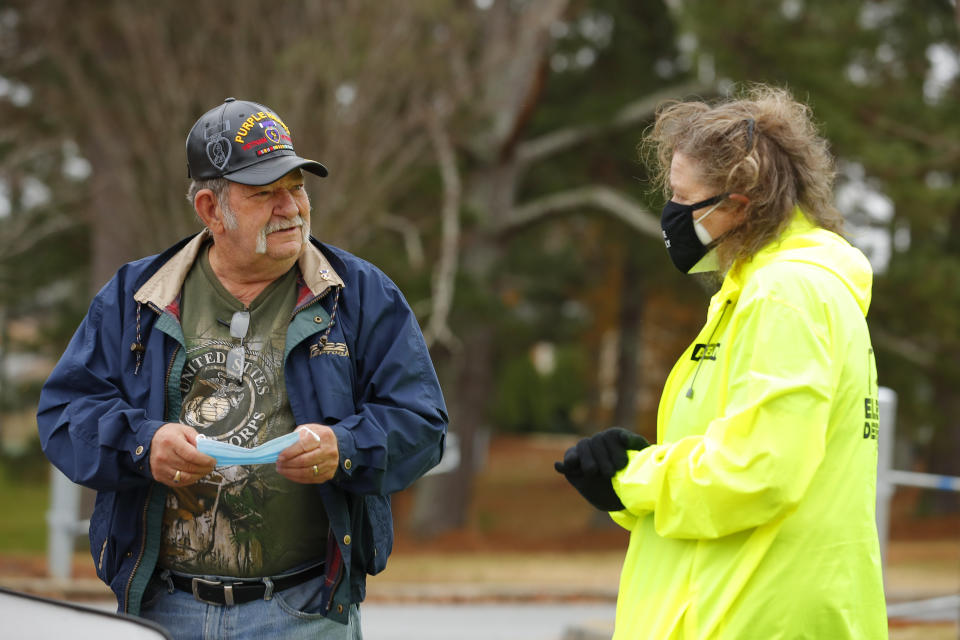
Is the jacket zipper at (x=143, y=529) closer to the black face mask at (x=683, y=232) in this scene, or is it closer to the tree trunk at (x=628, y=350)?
the black face mask at (x=683, y=232)

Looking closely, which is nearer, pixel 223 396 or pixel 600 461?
pixel 600 461

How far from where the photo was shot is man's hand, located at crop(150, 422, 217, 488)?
256cm

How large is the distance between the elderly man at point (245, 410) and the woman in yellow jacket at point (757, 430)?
21.0 inches

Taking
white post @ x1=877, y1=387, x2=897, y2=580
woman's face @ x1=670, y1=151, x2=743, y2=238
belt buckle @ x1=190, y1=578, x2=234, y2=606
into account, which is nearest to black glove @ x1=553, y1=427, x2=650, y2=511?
woman's face @ x1=670, y1=151, x2=743, y2=238

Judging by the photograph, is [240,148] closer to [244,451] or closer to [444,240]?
[244,451]

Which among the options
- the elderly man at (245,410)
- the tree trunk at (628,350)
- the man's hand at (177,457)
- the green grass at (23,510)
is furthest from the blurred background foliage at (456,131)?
the man's hand at (177,457)

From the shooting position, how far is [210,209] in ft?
9.68

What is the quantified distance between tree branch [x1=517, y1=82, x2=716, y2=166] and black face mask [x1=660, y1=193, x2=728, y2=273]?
13201mm

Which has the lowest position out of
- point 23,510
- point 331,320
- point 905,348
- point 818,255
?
point 23,510

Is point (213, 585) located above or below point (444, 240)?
above

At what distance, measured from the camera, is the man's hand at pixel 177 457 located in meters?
2.56

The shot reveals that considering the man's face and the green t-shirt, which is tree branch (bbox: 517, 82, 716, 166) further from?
the green t-shirt

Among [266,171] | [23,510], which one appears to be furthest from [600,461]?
[23,510]

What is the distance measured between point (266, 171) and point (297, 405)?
59 centimetres
